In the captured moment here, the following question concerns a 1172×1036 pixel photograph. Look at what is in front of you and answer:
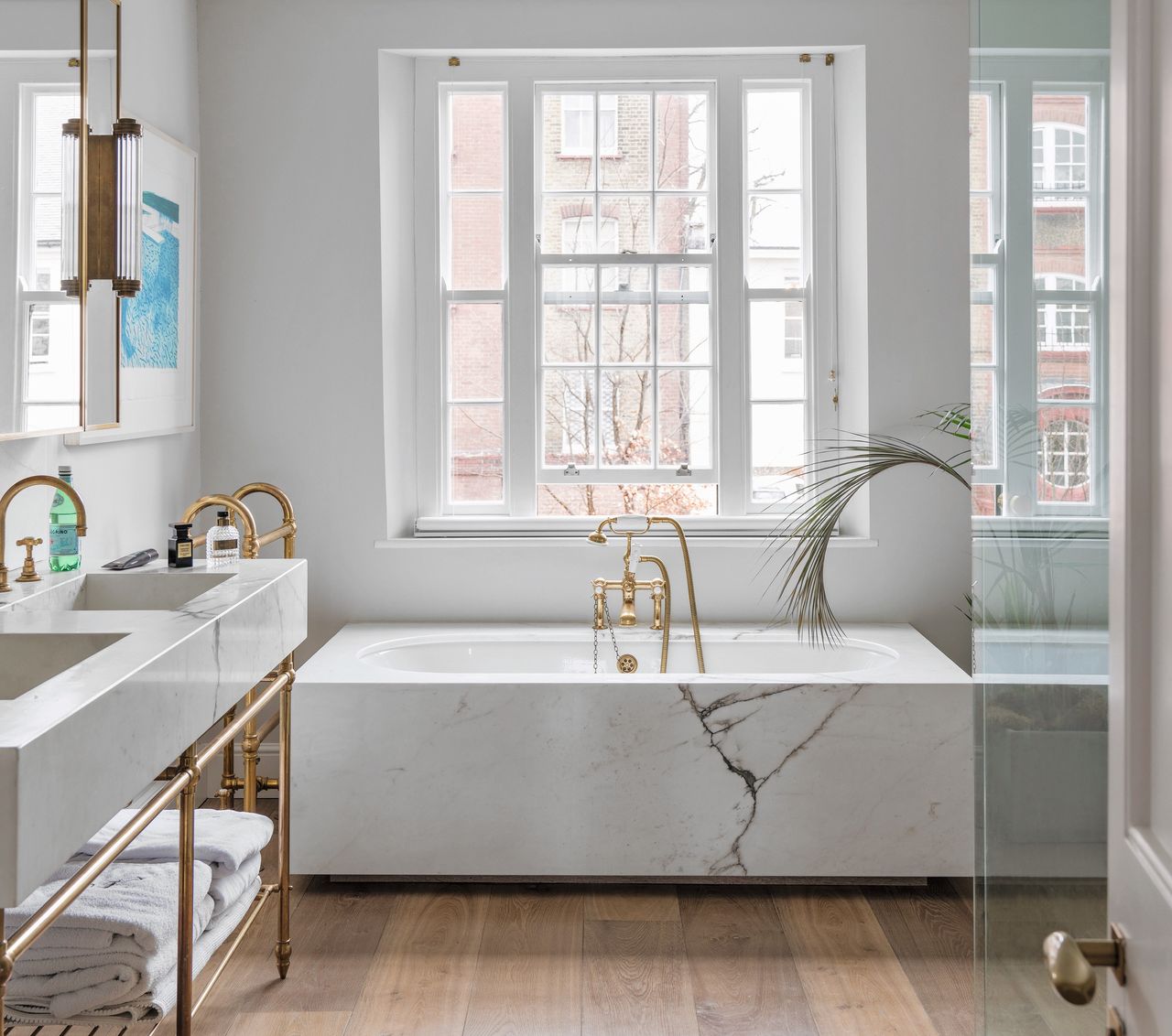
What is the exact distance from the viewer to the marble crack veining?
282cm

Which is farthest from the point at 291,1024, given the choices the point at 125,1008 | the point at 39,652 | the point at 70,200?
the point at 70,200

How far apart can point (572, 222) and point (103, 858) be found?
2720mm

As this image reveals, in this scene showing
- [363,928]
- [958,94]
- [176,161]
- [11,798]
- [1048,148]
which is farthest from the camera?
[958,94]

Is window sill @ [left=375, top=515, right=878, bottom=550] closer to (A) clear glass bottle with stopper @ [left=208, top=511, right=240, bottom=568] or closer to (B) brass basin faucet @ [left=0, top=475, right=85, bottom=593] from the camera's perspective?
(A) clear glass bottle with stopper @ [left=208, top=511, right=240, bottom=568]

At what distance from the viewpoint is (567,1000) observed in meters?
2.35

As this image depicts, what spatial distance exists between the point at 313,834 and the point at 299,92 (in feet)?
7.18

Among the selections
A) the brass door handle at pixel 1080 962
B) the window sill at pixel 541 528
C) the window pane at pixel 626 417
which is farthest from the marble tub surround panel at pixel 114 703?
the window pane at pixel 626 417

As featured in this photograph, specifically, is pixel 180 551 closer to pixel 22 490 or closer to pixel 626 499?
pixel 22 490

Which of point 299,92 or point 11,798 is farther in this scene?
point 299,92

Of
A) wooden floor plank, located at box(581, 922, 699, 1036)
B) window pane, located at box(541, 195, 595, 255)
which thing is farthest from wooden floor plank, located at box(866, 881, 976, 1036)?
window pane, located at box(541, 195, 595, 255)

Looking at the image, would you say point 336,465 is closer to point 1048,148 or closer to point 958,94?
point 958,94

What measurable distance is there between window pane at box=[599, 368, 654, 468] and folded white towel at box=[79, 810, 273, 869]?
191 centimetres

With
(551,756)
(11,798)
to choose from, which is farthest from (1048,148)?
(551,756)

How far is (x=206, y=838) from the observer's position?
203cm
